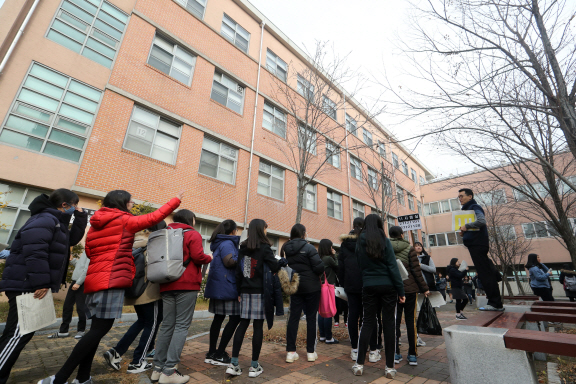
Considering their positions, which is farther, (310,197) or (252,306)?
(310,197)

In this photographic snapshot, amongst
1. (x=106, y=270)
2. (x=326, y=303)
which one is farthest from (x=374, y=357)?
(x=106, y=270)

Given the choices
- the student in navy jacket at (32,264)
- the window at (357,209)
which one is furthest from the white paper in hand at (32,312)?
the window at (357,209)

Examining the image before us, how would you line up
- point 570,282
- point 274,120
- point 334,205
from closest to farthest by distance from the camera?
1. point 570,282
2. point 274,120
3. point 334,205

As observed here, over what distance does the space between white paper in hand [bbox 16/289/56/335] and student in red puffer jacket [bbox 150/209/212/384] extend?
107 cm

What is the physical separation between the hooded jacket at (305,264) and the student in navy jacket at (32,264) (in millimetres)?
2886

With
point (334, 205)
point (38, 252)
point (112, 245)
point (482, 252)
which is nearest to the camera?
point (38, 252)

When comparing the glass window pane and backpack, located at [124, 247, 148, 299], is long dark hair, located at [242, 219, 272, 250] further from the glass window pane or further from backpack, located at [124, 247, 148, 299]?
the glass window pane

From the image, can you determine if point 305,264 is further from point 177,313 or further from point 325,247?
point 177,313

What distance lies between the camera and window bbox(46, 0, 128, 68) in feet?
29.6

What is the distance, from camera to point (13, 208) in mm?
7363

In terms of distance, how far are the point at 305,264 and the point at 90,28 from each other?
11.3m

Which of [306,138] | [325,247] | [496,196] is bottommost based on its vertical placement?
[325,247]

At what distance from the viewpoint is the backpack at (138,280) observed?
3.35 m

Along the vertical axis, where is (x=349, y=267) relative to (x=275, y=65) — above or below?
below
